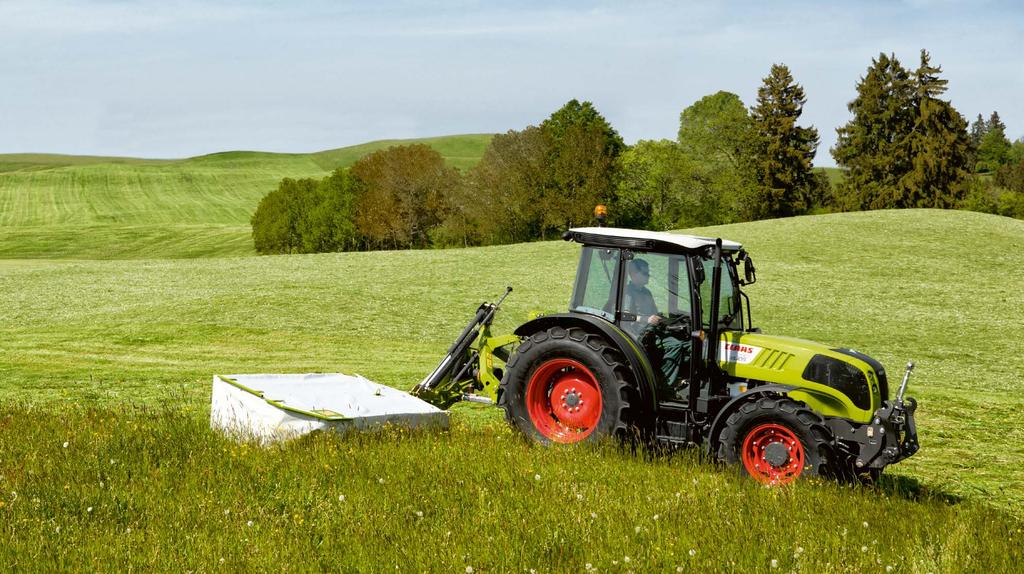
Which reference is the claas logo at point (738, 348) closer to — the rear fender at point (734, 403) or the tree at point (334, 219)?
the rear fender at point (734, 403)

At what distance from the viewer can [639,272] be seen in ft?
29.1

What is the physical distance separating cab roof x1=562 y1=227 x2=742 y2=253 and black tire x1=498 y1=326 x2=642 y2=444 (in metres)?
0.95

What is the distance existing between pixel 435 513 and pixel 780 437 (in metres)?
3.17

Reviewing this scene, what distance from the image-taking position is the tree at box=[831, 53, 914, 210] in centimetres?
7038

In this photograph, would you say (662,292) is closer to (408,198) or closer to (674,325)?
(674,325)

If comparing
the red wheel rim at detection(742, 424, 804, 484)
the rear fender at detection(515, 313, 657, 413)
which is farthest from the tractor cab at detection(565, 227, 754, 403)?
the red wheel rim at detection(742, 424, 804, 484)

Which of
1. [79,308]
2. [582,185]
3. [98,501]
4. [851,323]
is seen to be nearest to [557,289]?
[851,323]

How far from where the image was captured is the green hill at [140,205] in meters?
86.2

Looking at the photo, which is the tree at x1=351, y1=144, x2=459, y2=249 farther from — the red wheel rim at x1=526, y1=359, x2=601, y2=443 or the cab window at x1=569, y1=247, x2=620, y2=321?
the red wheel rim at x1=526, y1=359, x2=601, y2=443

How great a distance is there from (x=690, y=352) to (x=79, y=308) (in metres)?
26.4

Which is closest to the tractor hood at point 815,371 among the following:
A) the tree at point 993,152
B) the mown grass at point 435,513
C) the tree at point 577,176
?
the mown grass at point 435,513

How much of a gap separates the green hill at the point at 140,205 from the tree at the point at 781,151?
Answer: 52313 millimetres

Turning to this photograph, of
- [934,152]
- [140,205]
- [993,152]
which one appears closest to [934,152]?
[934,152]

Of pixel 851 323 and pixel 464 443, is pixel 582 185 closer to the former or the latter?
pixel 851 323
